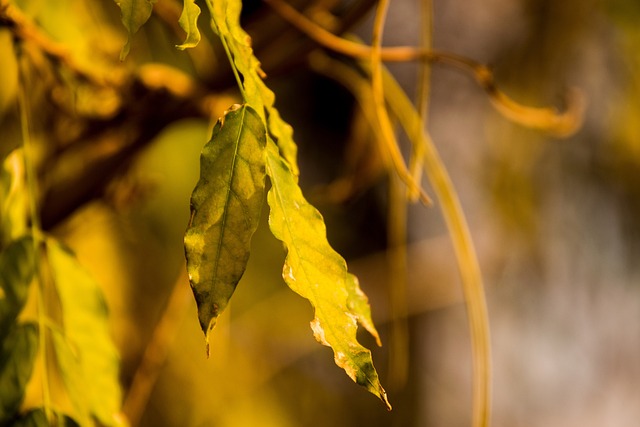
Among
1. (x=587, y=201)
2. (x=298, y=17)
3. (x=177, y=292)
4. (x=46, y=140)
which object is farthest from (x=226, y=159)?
(x=587, y=201)

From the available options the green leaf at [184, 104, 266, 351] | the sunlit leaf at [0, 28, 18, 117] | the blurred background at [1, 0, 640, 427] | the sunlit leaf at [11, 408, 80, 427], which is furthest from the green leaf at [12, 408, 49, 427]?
the blurred background at [1, 0, 640, 427]

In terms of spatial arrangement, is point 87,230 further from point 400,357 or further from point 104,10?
point 400,357

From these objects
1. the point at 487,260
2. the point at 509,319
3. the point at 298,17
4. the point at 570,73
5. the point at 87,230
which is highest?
the point at 298,17

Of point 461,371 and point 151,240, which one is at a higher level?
point 151,240

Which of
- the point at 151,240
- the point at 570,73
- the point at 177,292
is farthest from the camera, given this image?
the point at 570,73

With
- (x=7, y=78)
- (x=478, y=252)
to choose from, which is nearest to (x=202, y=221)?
(x=7, y=78)

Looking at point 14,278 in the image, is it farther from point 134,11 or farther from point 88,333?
point 134,11

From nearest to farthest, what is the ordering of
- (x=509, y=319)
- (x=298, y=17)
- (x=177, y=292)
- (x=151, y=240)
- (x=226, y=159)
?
(x=226, y=159), (x=298, y=17), (x=177, y=292), (x=151, y=240), (x=509, y=319)

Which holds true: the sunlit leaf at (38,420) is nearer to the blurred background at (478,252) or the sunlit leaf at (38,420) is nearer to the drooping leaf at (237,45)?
the drooping leaf at (237,45)
